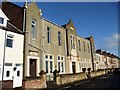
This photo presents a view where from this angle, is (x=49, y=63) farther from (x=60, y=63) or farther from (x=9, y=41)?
(x=9, y=41)

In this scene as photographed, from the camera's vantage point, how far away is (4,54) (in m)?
16.4

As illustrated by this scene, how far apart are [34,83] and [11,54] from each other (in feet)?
14.2

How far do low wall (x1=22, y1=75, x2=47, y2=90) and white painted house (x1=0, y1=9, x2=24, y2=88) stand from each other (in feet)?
9.36

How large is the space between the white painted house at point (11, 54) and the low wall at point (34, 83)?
2.85 meters

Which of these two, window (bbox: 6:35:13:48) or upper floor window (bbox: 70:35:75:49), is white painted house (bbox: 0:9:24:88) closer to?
window (bbox: 6:35:13:48)

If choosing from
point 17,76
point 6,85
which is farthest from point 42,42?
point 6,85

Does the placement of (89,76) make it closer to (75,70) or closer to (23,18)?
(75,70)

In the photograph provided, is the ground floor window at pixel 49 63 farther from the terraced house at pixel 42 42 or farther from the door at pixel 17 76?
the door at pixel 17 76

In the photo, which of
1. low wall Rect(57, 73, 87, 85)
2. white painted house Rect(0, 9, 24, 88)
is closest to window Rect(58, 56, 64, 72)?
low wall Rect(57, 73, 87, 85)

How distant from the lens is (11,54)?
675 inches

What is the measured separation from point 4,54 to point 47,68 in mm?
6992

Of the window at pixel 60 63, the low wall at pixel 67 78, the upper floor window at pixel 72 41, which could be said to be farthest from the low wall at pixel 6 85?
the upper floor window at pixel 72 41

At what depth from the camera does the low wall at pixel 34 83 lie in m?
14.0

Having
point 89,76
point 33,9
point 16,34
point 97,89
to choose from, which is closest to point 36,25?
point 33,9
